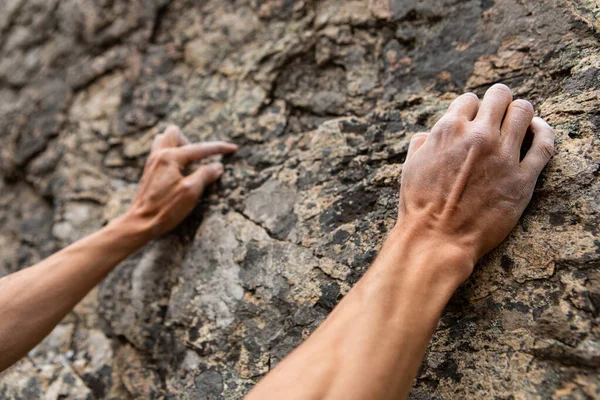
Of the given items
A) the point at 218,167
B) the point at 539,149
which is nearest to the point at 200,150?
the point at 218,167

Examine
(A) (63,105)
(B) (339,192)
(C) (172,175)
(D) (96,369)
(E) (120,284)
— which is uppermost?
(A) (63,105)

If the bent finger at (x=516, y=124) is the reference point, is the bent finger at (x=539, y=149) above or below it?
below

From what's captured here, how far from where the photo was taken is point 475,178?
36.5 inches

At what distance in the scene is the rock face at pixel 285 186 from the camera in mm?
958

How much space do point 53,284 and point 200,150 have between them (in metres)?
0.57

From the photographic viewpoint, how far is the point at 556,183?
987 millimetres

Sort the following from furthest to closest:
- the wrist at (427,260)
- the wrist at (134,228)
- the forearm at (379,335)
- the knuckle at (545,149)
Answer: the wrist at (134,228) → the knuckle at (545,149) → the wrist at (427,260) → the forearm at (379,335)

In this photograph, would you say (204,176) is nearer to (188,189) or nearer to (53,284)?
(188,189)

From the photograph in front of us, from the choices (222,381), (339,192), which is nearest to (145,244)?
(222,381)

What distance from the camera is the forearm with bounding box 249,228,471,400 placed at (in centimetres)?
76

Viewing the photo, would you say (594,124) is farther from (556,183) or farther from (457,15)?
(457,15)

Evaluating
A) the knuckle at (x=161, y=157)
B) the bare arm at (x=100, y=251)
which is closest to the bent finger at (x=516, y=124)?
the bare arm at (x=100, y=251)

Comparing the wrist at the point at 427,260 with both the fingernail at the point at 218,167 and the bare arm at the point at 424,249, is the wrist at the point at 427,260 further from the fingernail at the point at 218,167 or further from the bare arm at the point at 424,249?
the fingernail at the point at 218,167

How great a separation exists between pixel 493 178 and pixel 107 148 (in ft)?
4.86
